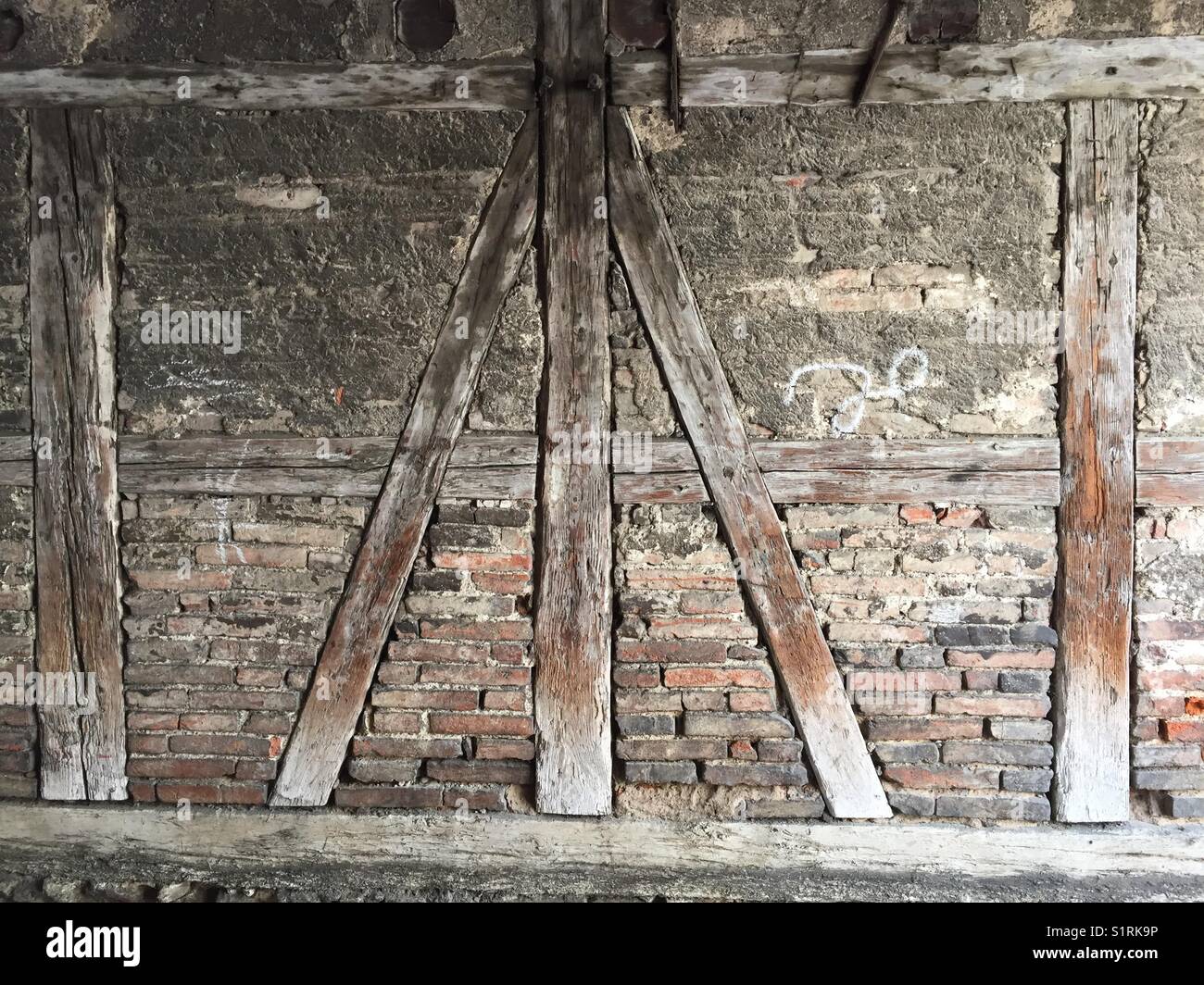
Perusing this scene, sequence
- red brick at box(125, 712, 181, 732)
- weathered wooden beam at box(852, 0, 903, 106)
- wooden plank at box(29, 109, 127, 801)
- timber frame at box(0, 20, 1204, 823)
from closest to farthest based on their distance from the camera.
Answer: weathered wooden beam at box(852, 0, 903, 106)
timber frame at box(0, 20, 1204, 823)
wooden plank at box(29, 109, 127, 801)
red brick at box(125, 712, 181, 732)

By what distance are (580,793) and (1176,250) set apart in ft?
8.71

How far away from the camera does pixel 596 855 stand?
8.61 ft

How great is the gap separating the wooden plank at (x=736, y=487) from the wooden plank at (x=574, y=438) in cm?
11

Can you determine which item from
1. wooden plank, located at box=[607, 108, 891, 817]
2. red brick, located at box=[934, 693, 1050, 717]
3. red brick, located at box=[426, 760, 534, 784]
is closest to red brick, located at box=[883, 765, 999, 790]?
wooden plank, located at box=[607, 108, 891, 817]

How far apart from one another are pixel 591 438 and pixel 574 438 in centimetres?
6

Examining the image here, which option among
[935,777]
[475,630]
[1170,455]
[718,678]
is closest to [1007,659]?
[935,777]

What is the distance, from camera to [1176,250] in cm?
246

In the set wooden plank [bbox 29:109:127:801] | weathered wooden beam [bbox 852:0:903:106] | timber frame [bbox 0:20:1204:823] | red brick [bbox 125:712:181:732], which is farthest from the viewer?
red brick [bbox 125:712:181:732]

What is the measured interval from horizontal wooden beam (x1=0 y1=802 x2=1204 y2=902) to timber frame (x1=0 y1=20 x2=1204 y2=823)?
10cm

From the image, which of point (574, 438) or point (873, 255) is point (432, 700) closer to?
point (574, 438)

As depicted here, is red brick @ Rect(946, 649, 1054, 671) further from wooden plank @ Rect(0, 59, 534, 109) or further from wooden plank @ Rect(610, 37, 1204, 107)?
wooden plank @ Rect(0, 59, 534, 109)

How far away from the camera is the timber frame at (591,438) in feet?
8.10

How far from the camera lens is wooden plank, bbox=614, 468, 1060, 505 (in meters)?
2.51

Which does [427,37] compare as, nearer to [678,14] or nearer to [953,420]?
[678,14]
